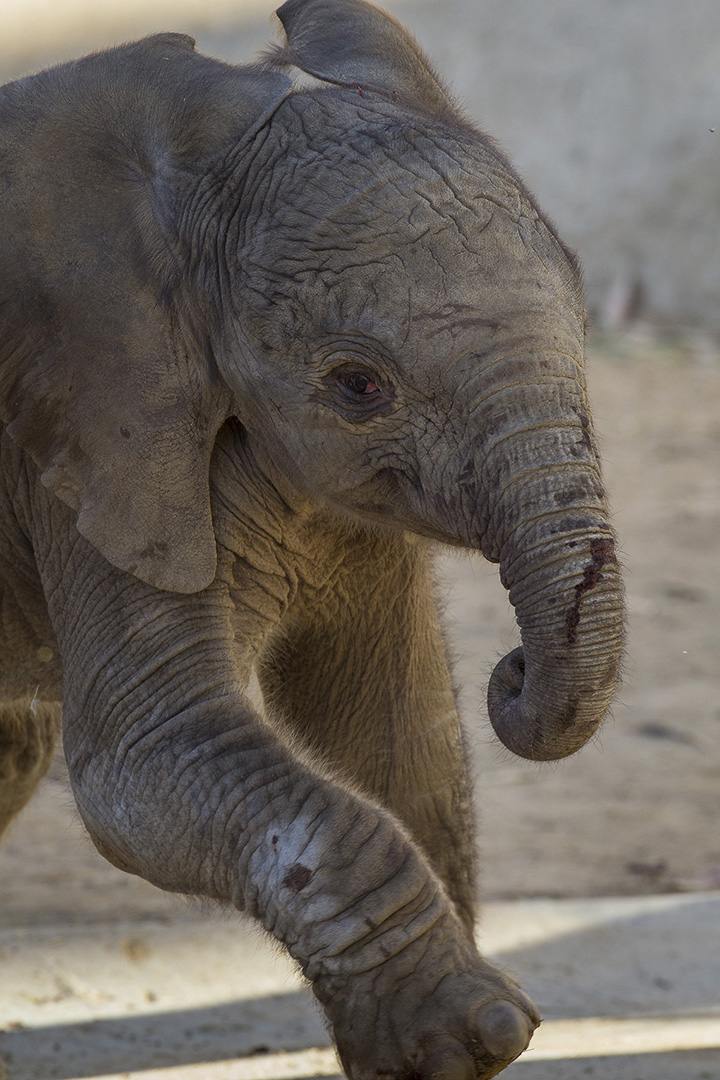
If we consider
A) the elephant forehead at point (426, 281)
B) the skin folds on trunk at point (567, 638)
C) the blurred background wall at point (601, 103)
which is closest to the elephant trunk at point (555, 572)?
the skin folds on trunk at point (567, 638)

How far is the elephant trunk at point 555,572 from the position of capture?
2.65 m

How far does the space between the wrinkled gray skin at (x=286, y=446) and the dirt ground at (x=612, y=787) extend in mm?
680

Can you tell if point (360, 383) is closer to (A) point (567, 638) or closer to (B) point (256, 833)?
(A) point (567, 638)

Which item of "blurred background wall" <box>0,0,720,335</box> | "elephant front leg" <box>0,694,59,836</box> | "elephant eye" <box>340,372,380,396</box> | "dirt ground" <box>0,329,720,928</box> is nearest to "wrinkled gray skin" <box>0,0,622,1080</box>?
"elephant eye" <box>340,372,380,396</box>

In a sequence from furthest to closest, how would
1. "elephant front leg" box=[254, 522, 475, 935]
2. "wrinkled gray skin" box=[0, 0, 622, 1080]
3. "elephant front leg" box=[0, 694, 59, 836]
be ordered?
"elephant front leg" box=[0, 694, 59, 836], "elephant front leg" box=[254, 522, 475, 935], "wrinkled gray skin" box=[0, 0, 622, 1080]

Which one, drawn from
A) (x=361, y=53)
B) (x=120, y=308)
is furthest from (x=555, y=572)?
(x=361, y=53)

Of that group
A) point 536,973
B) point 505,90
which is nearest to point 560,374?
point 536,973

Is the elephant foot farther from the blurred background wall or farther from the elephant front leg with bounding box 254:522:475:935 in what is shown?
the blurred background wall

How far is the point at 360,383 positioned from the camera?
2.92 meters

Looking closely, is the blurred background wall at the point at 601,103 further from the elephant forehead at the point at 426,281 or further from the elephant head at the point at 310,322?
the elephant forehead at the point at 426,281

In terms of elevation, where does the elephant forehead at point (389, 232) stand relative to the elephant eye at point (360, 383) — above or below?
above

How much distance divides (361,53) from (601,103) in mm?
10518

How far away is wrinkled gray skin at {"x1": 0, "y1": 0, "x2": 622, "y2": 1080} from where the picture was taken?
9.05ft

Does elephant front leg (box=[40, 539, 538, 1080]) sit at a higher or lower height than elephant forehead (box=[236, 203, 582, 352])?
lower
